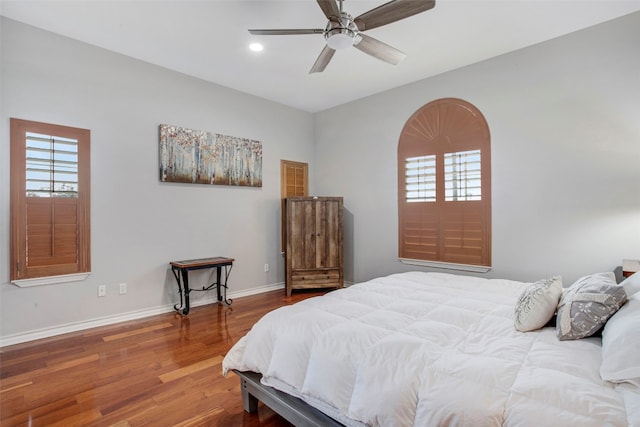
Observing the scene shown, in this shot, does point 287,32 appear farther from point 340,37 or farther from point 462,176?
point 462,176

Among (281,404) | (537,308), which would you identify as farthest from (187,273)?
(537,308)

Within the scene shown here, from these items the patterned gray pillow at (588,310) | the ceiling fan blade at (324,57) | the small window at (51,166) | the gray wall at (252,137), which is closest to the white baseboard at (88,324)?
the gray wall at (252,137)

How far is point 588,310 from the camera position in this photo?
146 centimetres

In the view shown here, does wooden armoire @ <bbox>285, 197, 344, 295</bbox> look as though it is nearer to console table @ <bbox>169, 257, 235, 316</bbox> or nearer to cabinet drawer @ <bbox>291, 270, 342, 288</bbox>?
cabinet drawer @ <bbox>291, 270, 342, 288</bbox>

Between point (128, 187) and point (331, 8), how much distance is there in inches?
115

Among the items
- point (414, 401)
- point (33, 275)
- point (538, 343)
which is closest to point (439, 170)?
point (538, 343)

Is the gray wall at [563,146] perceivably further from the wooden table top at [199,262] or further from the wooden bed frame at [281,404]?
the wooden table top at [199,262]

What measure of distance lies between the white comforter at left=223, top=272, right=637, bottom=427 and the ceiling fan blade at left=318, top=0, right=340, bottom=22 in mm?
1968

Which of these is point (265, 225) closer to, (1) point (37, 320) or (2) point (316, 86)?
(2) point (316, 86)

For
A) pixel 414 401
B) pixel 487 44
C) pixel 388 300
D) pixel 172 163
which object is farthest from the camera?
pixel 172 163

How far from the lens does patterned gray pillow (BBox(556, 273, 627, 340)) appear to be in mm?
1431

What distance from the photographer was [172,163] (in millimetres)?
3957

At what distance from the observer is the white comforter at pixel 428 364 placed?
3.49 feet

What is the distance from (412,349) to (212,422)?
129cm
